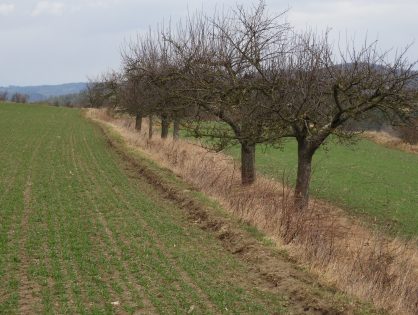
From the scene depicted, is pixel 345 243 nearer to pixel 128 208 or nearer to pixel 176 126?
pixel 128 208

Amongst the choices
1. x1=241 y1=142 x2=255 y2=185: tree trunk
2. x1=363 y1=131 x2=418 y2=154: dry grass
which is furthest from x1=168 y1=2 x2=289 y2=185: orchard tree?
x1=363 y1=131 x2=418 y2=154: dry grass

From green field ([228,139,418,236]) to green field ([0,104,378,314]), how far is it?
10.2ft

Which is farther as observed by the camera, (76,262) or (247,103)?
(247,103)

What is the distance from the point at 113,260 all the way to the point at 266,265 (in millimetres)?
2509

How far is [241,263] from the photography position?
8.06 m

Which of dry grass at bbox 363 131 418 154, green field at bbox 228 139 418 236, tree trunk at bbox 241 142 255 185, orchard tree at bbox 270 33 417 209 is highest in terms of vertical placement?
orchard tree at bbox 270 33 417 209

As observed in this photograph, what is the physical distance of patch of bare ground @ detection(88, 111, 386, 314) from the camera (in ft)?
20.6

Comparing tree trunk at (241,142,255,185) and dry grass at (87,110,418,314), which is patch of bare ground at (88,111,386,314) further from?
tree trunk at (241,142,255,185)

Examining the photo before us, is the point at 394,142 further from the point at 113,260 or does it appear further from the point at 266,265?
the point at 113,260

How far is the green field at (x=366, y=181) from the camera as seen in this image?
1617 centimetres

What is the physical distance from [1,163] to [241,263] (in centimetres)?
1240

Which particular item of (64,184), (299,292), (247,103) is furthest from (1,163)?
(299,292)

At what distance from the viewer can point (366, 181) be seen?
2314 centimetres

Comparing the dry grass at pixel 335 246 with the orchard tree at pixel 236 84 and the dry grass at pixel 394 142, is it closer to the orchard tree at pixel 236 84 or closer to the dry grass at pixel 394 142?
the orchard tree at pixel 236 84
